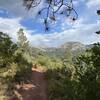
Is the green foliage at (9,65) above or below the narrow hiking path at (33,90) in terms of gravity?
above

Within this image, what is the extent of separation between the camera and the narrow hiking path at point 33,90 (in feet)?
59.4

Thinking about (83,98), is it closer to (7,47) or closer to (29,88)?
(29,88)

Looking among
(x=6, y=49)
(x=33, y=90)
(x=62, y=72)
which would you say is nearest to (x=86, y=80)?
(x=33, y=90)

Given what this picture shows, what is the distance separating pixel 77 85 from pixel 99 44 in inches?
72.9

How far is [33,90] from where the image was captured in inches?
773

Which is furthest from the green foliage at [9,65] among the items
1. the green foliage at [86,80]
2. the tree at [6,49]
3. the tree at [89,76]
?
the tree at [89,76]

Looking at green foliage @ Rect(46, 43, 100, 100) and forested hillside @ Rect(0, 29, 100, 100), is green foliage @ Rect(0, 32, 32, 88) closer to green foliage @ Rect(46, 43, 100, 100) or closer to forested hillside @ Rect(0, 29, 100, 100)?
forested hillside @ Rect(0, 29, 100, 100)

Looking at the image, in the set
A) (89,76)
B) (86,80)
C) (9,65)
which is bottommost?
(86,80)

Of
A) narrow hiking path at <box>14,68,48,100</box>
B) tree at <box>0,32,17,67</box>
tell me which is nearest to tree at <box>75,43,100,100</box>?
narrow hiking path at <box>14,68,48,100</box>

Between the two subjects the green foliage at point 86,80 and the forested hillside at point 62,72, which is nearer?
the green foliage at point 86,80

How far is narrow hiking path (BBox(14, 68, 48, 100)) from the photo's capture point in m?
18.1

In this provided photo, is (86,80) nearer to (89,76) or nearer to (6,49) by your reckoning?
(89,76)

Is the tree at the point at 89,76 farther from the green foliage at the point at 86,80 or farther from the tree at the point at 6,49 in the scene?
the tree at the point at 6,49

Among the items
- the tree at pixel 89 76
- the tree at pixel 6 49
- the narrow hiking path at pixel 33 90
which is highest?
the tree at pixel 6 49
